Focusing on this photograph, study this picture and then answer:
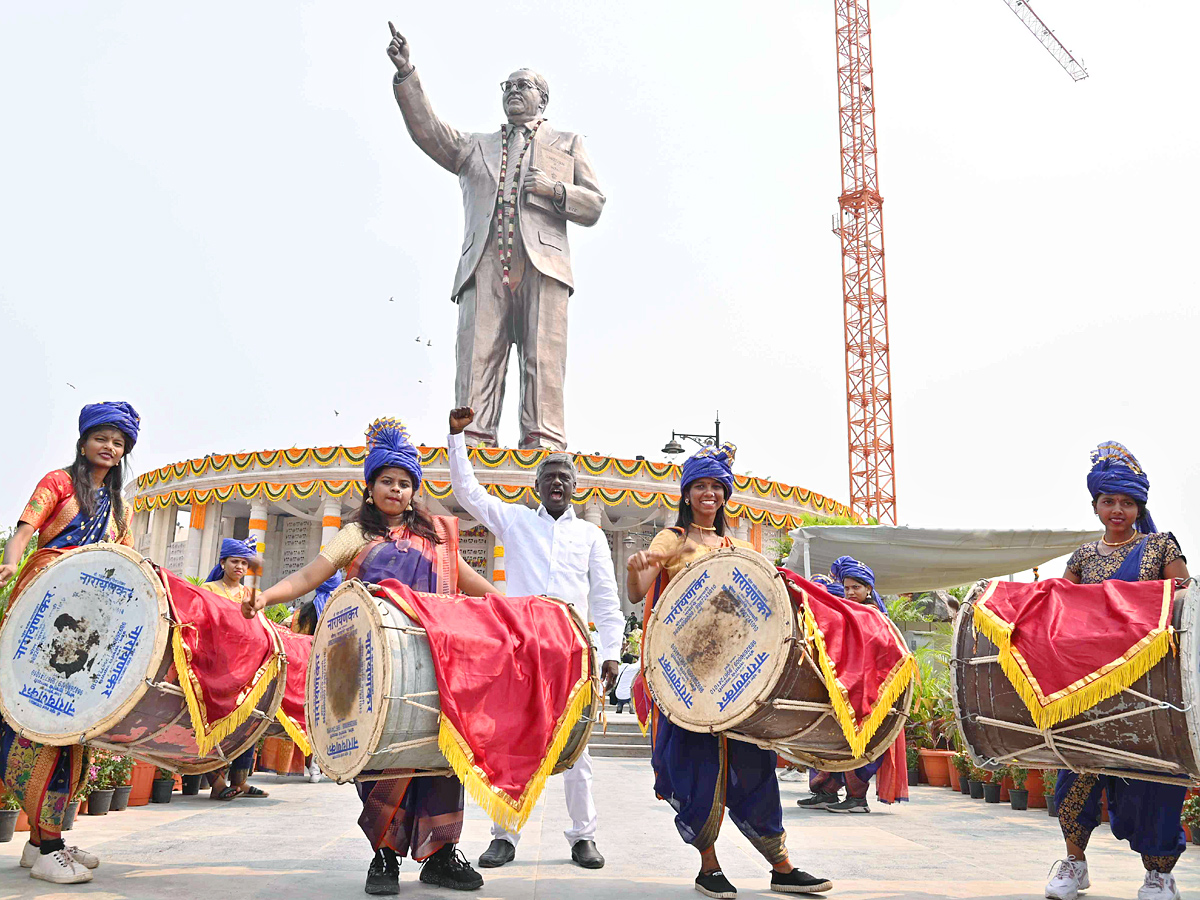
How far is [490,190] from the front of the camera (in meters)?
20.0

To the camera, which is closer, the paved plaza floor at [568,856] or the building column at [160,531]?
the paved plaza floor at [568,856]

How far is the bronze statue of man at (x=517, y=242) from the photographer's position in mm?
19656

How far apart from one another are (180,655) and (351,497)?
20.2 m

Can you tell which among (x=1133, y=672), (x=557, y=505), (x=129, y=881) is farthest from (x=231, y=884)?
(x=1133, y=672)

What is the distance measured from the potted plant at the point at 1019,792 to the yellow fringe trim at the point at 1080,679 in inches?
167

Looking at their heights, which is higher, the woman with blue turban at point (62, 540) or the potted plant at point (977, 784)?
the woman with blue turban at point (62, 540)

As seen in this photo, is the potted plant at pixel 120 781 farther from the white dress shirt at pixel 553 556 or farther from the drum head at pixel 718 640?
the drum head at pixel 718 640

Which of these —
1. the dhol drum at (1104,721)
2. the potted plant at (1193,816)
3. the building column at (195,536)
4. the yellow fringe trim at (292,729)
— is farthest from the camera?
the building column at (195,536)

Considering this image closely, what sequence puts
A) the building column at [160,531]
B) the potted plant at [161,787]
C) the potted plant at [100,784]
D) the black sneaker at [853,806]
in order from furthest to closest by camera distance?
1. the building column at [160,531]
2. the black sneaker at [853,806]
3. the potted plant at [161,787]
4. the potted plant at [100,784]

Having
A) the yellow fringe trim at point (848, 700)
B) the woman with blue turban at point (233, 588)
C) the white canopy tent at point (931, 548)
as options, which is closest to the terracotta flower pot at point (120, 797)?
the woman with blue turban at point (233, 588)

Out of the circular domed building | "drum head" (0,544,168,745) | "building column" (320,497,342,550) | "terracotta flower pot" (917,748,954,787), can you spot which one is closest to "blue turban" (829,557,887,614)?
"terracotta flower pot" (917,748,954,787)

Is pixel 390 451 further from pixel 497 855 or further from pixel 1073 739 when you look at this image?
pixel 1073 739

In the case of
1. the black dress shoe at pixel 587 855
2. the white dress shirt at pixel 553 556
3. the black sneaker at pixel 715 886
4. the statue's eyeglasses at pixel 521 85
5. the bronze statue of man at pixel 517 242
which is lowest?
the black dress shoe at pixel 587 855

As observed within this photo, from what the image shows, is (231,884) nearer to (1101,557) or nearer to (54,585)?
(54,585)
